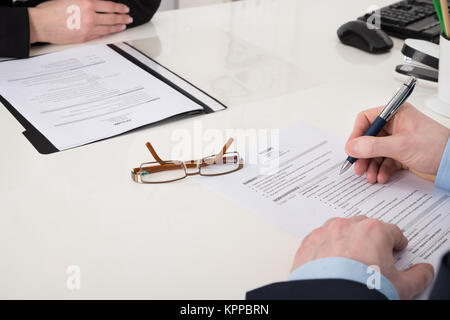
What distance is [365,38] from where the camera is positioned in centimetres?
132

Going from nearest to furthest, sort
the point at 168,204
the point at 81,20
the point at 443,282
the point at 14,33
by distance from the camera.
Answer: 1. the point at 443,282
2. the point at 168,204
3. the point at 14,33
4. the point at 81,20

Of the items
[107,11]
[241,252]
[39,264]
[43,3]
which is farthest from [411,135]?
[43,3]

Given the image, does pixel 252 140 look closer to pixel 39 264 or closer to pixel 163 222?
pixel 163 222

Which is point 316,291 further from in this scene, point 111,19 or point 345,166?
point 111,19

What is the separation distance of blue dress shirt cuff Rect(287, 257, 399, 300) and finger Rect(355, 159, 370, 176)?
0.27 meters

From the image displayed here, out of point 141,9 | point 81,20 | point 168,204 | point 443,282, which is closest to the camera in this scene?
point 443,282

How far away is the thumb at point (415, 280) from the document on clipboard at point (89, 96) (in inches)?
Answer: 20.9

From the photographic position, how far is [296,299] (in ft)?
1.91

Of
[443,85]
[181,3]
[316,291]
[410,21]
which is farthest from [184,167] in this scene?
[181,3]

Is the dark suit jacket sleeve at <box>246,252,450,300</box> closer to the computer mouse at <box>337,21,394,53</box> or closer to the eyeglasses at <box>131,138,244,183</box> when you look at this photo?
the eyeglasses at <box>131,138,244,183</box>

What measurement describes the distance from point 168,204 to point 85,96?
0.40 meters

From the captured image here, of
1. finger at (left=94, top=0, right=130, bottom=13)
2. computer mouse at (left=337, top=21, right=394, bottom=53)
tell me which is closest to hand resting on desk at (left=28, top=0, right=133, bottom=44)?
finger at (left=94, top=0, right=130, bottom=13)

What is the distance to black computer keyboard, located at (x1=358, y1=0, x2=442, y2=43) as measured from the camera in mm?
1344

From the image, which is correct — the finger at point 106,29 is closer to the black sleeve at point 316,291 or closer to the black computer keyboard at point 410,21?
the black computer keyboard at point 410,21
